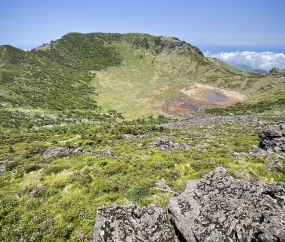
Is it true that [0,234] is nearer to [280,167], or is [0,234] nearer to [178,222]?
[178,222]

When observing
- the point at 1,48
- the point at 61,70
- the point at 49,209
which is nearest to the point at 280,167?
the point at 49,209

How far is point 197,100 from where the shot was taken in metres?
77.6

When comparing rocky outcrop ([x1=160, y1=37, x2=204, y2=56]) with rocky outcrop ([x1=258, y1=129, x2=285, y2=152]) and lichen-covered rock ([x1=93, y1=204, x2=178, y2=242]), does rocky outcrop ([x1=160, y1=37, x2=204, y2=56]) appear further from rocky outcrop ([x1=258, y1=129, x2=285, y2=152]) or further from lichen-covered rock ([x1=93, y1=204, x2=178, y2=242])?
lichen-covered rock ([x1=93, y1=204, x2=178, y2=242])

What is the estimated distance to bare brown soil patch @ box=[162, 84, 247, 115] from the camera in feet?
228

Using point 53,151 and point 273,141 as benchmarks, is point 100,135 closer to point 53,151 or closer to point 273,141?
point 53,151

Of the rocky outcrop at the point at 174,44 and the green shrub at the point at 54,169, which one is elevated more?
the rocky outcrop at the point at 174,44

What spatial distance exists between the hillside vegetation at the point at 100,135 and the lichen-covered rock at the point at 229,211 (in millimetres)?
3406

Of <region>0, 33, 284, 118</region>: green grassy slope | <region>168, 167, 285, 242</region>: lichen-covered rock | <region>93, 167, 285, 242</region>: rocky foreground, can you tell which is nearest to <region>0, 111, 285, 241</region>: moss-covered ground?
<region>93, 167, 285, 242</region>: rocky foreground

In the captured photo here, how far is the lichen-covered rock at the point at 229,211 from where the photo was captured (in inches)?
209

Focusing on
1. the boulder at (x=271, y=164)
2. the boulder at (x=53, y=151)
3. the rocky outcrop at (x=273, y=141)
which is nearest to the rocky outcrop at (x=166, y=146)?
the boulder at (x=271, y=164)

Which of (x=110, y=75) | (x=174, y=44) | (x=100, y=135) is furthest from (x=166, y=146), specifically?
(x=174, y=44)

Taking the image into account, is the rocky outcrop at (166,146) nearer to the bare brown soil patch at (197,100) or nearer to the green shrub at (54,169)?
the green shrub at (54,169)

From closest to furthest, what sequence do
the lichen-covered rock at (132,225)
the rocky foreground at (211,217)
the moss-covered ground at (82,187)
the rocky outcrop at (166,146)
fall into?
1. the rocky foreground at (211,217)
2. the lichen-covered rock at (132,225)
3. the moss-covered ground at (82,187)
4. the rocky outcrop at (166,146)

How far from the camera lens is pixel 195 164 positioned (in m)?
14.6
